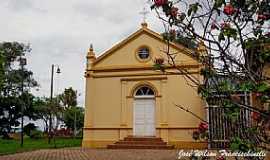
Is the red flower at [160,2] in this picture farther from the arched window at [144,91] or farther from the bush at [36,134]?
the bush at [36,134]

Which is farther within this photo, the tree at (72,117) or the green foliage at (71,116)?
the green foliage at (71,116)

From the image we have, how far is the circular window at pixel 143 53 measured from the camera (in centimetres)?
1923

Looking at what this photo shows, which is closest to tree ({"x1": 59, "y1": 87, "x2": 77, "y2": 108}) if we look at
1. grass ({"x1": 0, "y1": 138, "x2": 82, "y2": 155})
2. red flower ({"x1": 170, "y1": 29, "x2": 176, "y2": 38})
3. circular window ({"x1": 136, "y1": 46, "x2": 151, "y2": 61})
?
grass ({"x1": 0, "y1": 138, "x2": 82, "y2": 155})

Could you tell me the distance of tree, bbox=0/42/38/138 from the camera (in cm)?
3858

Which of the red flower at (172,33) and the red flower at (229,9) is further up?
the red flower at (229,9)

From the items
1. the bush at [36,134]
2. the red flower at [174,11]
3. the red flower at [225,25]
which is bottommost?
the bush at [36,134]

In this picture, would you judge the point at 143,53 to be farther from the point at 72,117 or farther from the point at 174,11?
the point at 72,117

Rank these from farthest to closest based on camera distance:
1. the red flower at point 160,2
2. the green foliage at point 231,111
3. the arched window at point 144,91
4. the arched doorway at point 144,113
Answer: the arched window at point 144,91
the arched doorway at point 144,113
the green foliage at point 231,111
the red flower at point 160,2

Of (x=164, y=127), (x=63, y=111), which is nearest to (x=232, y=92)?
(x=164, y=127)

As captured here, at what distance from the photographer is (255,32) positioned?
3146mm

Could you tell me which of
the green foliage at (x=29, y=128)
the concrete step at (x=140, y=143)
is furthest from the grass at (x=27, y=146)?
the green foliage at (x=29, y=128)

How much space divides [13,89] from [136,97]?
2423 cm

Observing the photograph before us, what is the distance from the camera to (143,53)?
19344 millimetres

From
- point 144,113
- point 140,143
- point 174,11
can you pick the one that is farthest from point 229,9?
point 144,113
